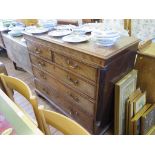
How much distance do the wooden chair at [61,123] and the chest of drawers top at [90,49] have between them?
0.49 metres

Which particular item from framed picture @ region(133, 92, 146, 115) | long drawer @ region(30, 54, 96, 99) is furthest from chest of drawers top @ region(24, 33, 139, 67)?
framed picture @ region(133, 92, 146, 115)

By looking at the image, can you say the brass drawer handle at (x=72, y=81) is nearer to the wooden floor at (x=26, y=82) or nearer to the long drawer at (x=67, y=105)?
the long drawer at (x=67, y=105)

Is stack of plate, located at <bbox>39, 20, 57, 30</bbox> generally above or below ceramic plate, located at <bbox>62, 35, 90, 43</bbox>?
above

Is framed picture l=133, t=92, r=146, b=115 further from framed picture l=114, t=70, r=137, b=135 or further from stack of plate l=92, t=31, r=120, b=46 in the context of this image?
stack of plate l=92, t=31, r=120, b=46

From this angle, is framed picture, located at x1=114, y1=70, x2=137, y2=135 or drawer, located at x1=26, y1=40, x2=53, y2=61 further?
drawer, located at x1=26, y1=40, x2=53, y2=61

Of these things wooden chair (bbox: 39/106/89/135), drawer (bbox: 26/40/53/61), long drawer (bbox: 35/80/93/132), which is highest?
drawer (bbox: 26/40/53/61)

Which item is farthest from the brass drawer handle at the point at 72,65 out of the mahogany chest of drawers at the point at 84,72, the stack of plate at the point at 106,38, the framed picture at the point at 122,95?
the framed picture at the point at 122,95

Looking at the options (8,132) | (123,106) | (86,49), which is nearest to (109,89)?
(123,106)

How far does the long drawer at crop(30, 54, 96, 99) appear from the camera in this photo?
4.31ft

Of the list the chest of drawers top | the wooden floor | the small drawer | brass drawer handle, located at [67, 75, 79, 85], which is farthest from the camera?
the wooden floor

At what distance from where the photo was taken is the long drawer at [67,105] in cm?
153

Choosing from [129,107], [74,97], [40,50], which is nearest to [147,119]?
[129,107]
